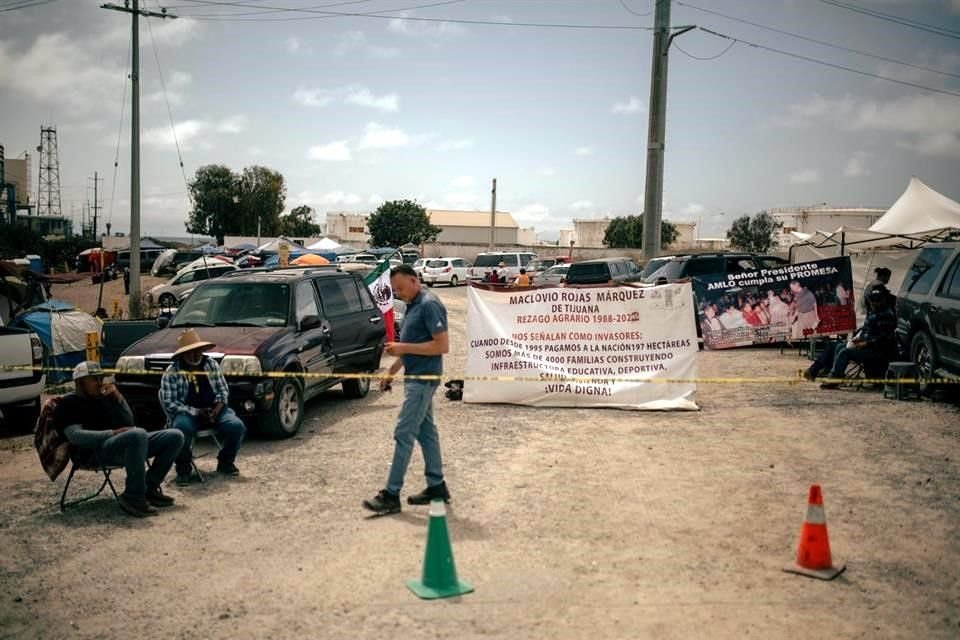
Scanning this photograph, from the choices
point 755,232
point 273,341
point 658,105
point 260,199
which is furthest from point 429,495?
point 260,199

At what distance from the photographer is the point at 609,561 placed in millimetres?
5293

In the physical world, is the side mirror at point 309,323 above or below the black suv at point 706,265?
below

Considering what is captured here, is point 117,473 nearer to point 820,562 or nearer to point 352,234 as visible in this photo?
point 820,562

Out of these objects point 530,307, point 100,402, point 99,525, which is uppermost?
point 530,307

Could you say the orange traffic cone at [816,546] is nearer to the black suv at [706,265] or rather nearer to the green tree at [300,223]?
the black suv at [706,265]

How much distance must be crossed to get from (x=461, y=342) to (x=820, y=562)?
45.7 ft

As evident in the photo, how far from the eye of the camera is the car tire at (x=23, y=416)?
10.0 meters

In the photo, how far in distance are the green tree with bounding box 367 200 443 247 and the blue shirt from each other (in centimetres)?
7577

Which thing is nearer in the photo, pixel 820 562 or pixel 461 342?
pixel 820 562

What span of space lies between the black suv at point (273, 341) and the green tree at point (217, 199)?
76.5 m

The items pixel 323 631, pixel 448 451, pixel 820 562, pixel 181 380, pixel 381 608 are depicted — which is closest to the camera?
pixel 323 631

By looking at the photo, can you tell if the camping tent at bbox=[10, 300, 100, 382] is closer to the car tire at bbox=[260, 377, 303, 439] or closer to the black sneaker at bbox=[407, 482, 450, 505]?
the car tire at bbox=[260, 377, 303, 439]

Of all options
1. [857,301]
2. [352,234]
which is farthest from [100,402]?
[352,234]

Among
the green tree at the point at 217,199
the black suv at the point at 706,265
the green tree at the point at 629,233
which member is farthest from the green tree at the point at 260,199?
the black suv at the point at 706,265
